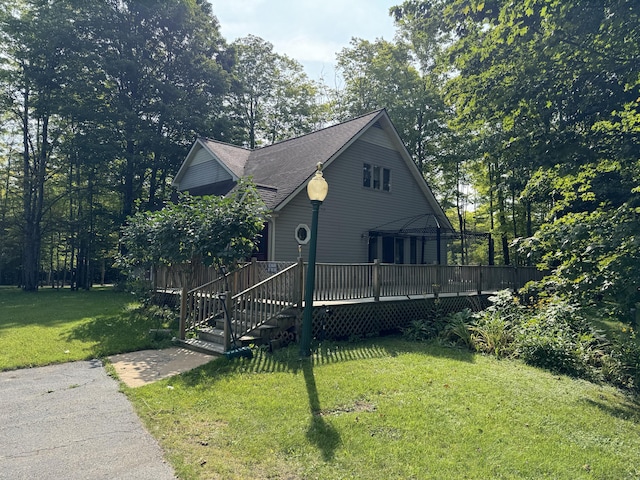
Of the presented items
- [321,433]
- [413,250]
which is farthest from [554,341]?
[413,250]

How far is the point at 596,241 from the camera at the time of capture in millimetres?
5676

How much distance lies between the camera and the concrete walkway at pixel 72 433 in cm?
330

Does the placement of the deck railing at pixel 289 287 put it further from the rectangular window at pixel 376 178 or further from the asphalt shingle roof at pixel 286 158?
the rectangular window at pixel 376 178

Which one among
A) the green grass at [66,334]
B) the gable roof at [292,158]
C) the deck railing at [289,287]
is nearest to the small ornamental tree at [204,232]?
the deck railing at [289,287]

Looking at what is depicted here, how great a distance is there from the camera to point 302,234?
44.6ft

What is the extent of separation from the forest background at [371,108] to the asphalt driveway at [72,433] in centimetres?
623

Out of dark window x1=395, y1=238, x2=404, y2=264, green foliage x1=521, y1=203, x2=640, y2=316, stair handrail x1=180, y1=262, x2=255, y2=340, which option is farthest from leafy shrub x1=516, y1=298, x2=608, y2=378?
dark window x1=395, y1=238, x2=404, y2=264

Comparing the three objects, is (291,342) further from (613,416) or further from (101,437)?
(613,416)

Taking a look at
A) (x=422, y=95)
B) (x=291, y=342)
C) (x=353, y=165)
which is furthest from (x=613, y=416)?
(x=422, y=95)

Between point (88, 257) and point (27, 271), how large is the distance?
3169 mm

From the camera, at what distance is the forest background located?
629cm

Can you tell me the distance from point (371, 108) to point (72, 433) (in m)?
27.7

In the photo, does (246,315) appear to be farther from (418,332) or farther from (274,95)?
(274,95)

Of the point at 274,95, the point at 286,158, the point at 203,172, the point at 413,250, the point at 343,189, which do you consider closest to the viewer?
the point at 343,189
